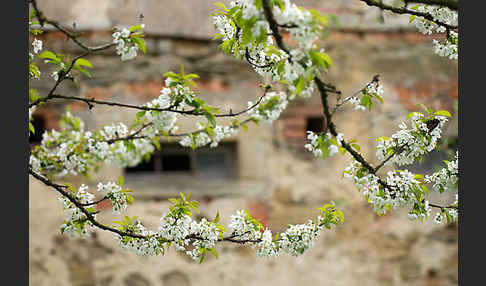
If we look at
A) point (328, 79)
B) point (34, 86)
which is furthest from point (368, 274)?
point (34, 86)

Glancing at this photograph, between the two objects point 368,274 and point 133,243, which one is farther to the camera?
point 368,274

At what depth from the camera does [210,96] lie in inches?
163

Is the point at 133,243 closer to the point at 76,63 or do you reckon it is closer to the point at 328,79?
the point at 76,63

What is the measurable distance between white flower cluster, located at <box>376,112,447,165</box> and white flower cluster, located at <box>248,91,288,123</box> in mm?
607

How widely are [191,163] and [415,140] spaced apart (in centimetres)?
253

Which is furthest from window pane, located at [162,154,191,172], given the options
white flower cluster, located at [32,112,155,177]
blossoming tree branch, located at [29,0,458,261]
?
blossoming tree branch, located at [29,0,458,261]

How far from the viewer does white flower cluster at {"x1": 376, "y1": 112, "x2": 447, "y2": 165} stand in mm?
1861

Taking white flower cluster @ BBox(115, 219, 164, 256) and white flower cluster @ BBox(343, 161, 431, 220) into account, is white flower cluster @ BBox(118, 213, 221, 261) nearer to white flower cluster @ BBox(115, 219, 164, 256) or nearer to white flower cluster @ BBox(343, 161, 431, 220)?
white flower cluster @ BBox(115, 219, 164, 256)

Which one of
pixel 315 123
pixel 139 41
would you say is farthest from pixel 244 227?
pixel 315 123

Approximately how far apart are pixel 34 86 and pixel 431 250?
3.25 metres

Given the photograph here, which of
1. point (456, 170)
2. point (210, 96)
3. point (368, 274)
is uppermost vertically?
point (210, 96)

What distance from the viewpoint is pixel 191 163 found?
419 centimetres

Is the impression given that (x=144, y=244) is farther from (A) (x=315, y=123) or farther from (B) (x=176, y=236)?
(A) (x=315, y=123)

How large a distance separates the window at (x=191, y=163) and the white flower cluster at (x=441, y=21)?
2.34 metres
